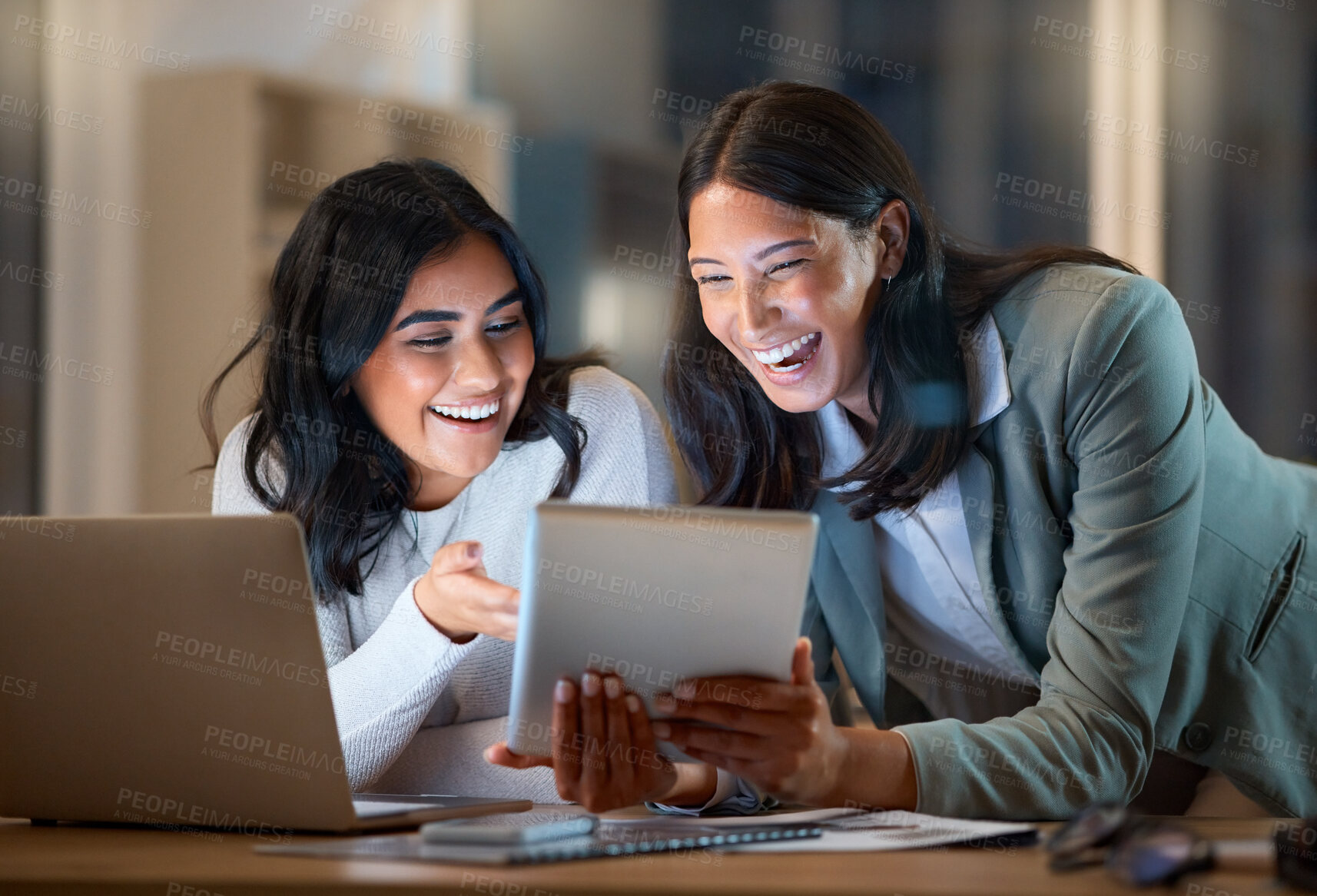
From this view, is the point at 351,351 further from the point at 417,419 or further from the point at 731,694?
the point at 731,694

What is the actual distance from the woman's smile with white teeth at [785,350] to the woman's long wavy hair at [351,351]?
1.01ft

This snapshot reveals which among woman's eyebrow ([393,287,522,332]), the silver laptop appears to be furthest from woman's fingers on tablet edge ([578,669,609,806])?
woman's eyebrow ([393,287,522,332])

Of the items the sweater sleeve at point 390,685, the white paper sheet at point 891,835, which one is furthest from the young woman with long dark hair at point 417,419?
the white paper sheet at point 891,835

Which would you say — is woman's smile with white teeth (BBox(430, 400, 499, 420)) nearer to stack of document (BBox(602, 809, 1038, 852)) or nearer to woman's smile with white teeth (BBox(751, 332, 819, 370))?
woman's smile with white teeth (BBox(751, 332, 819, 370))

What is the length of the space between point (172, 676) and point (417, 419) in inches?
27.5

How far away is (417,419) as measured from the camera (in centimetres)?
161

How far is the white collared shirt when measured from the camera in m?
1.45

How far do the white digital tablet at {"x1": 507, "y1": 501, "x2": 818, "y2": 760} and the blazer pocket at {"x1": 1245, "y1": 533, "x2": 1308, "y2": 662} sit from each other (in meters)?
0.76

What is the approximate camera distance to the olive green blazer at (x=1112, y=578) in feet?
3.94

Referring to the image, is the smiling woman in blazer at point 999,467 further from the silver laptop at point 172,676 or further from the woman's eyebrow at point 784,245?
the silver laptop at point 172,676

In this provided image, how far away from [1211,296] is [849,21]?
51.5 inches

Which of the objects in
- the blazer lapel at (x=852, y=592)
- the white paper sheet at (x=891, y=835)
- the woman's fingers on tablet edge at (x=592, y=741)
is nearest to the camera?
the white paper sheet at (x=891, y=835)

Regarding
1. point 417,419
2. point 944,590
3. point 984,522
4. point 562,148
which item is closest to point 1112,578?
point 984,522

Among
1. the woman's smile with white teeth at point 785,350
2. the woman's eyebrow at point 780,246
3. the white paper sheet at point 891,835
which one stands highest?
the woman's eyebrow at point 780,246
